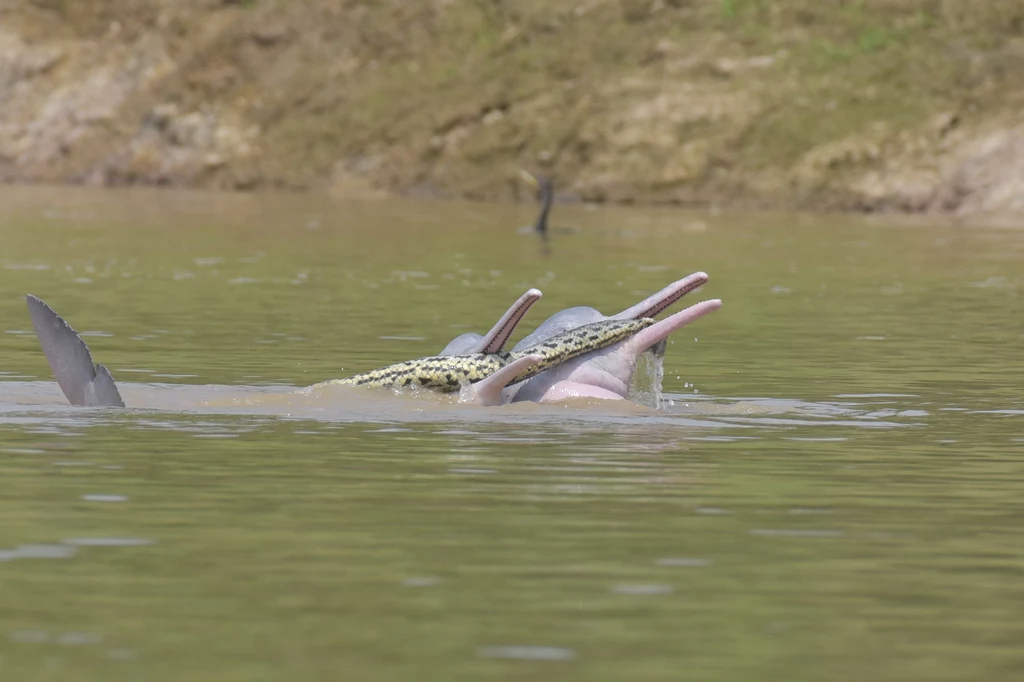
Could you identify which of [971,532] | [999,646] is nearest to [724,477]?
[971,532]

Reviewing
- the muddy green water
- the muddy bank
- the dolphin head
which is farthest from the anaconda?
the muddy bank

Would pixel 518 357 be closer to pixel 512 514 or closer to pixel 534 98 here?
pixel 512 514

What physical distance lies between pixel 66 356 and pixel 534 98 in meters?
68.5

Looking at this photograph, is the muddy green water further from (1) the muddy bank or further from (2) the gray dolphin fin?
(1) the muddy bank

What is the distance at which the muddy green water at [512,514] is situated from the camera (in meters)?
8.22

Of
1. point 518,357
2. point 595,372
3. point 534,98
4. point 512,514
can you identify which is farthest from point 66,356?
point 534,98

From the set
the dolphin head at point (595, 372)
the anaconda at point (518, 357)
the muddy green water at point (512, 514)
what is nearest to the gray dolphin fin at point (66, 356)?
the muddy green water at point (512, 514)

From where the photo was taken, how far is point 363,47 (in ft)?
297

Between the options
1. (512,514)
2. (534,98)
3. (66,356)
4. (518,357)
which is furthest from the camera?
(534,98)

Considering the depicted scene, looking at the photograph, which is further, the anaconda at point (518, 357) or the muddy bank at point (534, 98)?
the muddy bank at point (534, 98)

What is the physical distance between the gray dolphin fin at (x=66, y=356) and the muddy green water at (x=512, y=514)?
0.74 feet

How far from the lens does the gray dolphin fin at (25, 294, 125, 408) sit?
50.3 ft

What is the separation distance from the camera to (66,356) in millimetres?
15359

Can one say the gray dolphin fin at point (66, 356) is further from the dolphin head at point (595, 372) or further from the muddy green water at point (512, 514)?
the dolphin head at point (595, 372)
